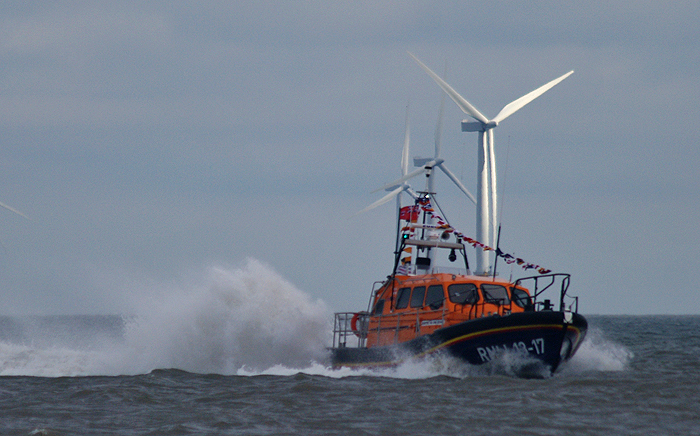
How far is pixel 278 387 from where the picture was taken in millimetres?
17266

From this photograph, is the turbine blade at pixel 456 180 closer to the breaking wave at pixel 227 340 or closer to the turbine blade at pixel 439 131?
the turbine blade at pixel 439 131

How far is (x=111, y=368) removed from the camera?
2191 cm

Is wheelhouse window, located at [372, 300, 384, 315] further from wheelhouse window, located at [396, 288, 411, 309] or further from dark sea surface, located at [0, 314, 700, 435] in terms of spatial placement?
dark sea surface, located at [0, 314, 700, 435]

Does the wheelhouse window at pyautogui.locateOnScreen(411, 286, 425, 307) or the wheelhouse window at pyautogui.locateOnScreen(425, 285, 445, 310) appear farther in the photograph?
the wheelhouse window at pyautogui.locateOnScreen(411, 286, 425, 307)

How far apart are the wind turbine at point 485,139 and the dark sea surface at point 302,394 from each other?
8551 millimetres

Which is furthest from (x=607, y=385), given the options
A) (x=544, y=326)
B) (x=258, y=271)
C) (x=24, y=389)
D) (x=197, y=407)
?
(x=24, y=389)

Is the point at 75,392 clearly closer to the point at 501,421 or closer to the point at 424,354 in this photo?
the point at 424,354

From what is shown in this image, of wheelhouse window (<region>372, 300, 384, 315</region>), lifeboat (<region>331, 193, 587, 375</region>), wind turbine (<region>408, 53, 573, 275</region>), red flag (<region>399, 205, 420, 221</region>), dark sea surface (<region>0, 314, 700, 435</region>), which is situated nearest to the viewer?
dark sea surface (<region>0, 314, 700, 435</region>)

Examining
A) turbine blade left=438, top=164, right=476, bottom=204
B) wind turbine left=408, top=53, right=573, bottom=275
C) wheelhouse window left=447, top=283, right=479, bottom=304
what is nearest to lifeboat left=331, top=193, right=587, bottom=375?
wheelhouse window left=447, top=283, right=479, bottom=304

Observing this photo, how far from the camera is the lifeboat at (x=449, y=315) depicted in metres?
16.6

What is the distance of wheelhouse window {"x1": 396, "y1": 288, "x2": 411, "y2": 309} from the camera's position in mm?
19581

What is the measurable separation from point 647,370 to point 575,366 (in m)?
1.99

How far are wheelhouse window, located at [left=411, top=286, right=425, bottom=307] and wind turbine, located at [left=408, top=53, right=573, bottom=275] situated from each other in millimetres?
9827

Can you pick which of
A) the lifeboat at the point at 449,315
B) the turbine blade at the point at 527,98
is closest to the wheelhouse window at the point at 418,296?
the lifeboat at the point at 449,315
